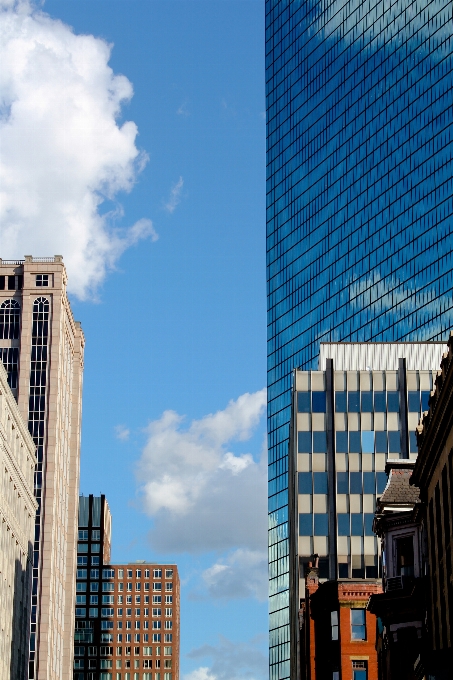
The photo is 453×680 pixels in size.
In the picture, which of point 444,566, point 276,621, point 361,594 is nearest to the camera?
point 444,566

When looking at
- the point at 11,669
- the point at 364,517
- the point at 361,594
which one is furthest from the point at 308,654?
the point at 11,669

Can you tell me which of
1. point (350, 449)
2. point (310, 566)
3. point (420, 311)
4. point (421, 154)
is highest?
point (421, 154)

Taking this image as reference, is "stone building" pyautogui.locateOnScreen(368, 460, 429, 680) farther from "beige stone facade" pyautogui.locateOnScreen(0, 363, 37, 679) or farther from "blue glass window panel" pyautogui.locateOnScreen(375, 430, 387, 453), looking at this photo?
"beige stone facade" pyautogui.locateOnScreen(0, 363, 37, 679)

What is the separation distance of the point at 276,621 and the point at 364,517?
78357 mm

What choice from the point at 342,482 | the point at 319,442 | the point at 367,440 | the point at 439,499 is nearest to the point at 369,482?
the point at 342,482

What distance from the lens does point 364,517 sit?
4370 inches

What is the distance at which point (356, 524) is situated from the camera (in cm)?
11100

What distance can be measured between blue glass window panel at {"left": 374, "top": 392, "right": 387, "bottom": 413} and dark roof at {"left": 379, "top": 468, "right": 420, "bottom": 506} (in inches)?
1504

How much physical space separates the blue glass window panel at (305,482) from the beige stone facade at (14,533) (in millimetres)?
30755

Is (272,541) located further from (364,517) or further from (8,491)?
(364,517)

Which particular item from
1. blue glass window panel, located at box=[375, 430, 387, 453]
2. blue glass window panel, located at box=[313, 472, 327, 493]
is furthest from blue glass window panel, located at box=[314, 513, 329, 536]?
blue glass window panel, located at box=[375, 430, 387, 453]

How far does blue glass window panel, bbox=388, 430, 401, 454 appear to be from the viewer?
111m

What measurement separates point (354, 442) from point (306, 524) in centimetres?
845

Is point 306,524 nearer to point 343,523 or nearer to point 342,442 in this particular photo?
point 343,523
